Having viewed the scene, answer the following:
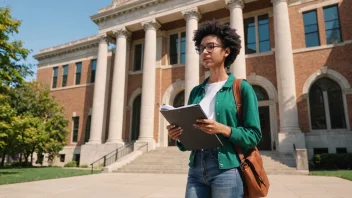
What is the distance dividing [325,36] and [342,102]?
15.9 feet

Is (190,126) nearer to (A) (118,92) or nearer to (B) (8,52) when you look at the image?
(B) (8,52)

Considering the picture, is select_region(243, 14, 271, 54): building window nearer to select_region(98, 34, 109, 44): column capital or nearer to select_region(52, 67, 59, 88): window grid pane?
select_region(98, 34, 109, 44): column capital

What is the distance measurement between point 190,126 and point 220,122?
0.25 meters

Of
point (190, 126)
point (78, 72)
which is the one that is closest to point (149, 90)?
point (78, 72)

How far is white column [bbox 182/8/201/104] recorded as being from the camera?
1964cm

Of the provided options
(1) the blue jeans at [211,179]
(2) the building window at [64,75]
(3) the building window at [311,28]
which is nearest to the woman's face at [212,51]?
(1) the blue jeans at [211,179]

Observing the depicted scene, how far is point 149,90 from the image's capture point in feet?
69.7

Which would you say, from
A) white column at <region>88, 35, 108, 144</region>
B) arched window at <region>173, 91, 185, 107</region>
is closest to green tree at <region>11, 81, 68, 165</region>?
white column at <region>88, 35, 108, 144</region>

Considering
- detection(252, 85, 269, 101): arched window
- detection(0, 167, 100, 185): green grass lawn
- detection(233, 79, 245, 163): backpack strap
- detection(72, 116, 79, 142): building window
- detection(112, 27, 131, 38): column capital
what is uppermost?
detection(112, 27, 131, 38): column capital

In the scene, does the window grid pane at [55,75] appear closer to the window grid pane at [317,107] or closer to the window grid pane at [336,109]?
the window grid pane at [317,107]

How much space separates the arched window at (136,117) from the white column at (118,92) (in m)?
1.19

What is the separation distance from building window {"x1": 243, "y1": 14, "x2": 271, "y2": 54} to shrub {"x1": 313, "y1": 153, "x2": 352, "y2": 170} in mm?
9328

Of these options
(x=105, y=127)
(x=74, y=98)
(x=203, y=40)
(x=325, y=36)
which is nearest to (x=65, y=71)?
(x=74, y=98)

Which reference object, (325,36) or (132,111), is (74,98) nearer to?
(132,111)
